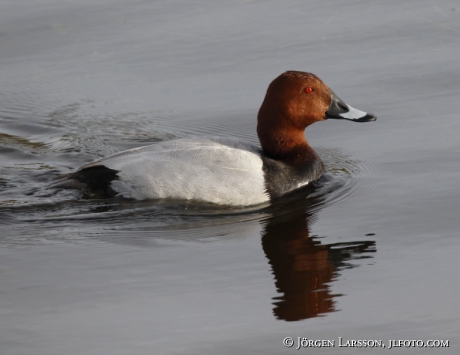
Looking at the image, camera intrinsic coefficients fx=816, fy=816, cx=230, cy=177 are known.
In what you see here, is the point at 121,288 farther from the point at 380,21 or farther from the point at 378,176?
the point at 380,21

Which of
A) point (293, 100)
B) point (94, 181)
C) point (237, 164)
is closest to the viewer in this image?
point (237, 164)

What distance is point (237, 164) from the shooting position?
277 inches

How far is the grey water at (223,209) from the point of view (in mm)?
4934

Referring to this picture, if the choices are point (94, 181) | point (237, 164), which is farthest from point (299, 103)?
point (94, 181)

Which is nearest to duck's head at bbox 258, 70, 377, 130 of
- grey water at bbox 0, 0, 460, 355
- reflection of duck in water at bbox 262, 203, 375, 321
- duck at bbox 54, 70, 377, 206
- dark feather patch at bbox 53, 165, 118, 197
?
duck at bbox 54, 70, 377, 206

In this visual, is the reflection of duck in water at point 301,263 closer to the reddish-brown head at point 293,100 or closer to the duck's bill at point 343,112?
the reddish-brown head at point 293,100

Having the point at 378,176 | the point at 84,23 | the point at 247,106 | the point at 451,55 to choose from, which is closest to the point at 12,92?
the point at 84,23

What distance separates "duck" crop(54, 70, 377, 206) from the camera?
696 cm

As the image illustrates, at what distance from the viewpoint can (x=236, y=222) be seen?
21.6 feet

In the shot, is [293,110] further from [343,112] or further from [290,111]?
[343,112]

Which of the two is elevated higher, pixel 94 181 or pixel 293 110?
pixel 293 110

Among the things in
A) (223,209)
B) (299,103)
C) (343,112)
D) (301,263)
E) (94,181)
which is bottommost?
(301,263)

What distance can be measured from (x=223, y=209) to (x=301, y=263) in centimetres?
132

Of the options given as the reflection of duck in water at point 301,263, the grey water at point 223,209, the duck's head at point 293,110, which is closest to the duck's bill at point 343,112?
the duck's head at point 293,110
